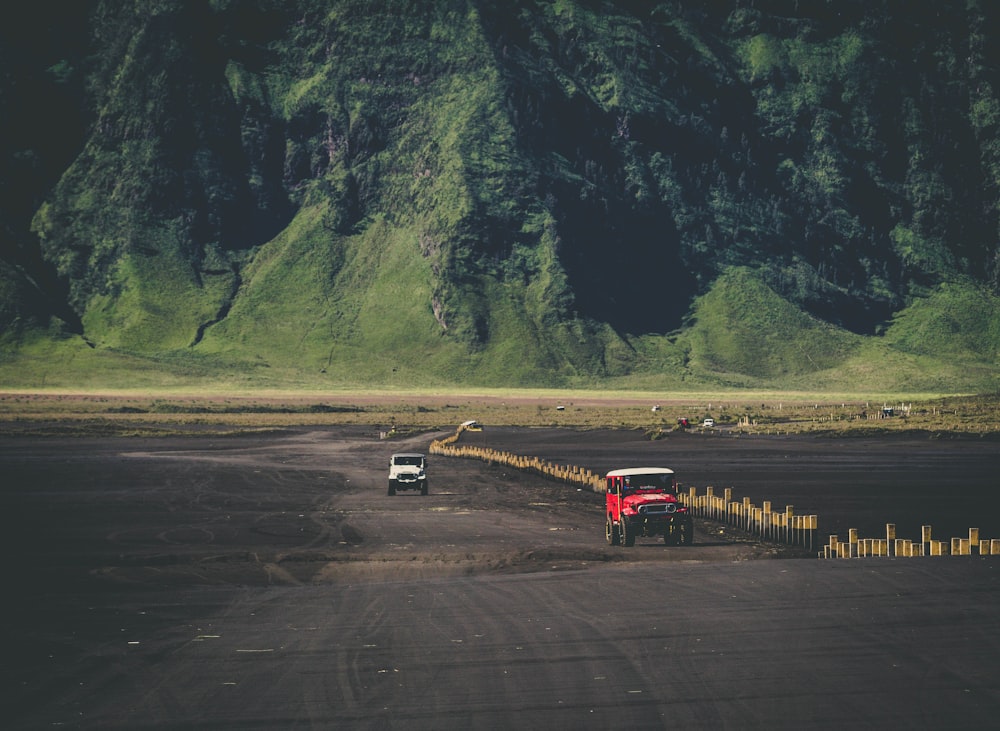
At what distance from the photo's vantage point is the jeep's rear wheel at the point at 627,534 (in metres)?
39.7

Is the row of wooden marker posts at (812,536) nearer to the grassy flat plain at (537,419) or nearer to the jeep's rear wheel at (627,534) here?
the jeep's rear wheel at (627,534)

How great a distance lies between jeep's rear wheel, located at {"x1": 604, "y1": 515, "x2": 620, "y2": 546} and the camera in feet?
133

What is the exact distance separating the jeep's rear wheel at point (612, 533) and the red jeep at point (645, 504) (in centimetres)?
34

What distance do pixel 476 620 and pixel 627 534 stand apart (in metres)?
13.3

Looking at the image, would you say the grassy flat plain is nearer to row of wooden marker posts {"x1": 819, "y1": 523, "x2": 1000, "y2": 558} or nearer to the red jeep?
row of wooden marker posts {"x1": 819, "y1": 523, "x2": 1000, "y2": 558}

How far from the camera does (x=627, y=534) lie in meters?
39.8

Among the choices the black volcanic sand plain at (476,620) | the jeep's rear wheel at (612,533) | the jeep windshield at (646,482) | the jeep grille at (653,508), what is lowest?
the black volcanic sand plain at (476,620)

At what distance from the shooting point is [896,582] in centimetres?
3175

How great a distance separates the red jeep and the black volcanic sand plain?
68cm

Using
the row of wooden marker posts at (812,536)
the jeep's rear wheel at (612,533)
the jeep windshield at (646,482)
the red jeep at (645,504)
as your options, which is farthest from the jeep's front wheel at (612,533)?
the row of wooden marker posts at (812,536)

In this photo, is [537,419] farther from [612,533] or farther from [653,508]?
[653,508]

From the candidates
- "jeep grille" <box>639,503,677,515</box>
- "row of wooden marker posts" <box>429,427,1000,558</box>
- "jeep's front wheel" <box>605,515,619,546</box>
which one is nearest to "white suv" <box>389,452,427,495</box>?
"row of wooden marker posts" <box>429,427,1000,558</box>

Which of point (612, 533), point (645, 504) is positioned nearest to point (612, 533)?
point (612, 533)

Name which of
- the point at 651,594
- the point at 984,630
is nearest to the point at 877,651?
the point at 984,630
